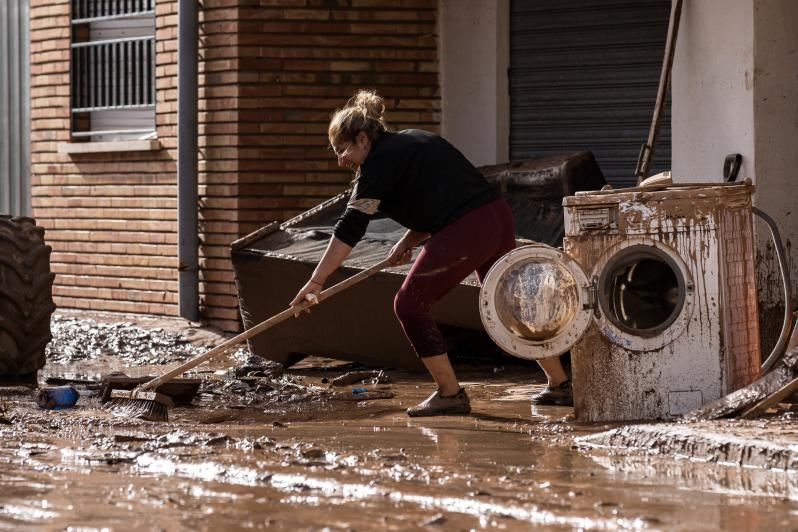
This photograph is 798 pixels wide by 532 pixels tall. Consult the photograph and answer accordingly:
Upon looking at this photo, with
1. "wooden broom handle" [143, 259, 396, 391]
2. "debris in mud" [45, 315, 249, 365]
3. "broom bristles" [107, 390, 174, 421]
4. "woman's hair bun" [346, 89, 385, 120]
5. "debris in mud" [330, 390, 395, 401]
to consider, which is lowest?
"debris in mud" [330, 390, 395, 401]

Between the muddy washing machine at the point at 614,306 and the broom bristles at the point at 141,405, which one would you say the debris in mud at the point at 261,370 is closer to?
the broom bristles at the point at 141,405

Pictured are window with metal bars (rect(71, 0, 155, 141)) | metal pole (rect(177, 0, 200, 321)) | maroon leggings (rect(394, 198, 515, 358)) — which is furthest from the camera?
window with metal bars (rect(71, 0, 155, 141))

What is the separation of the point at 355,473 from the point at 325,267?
189 centimetres

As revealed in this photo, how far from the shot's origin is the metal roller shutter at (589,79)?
11141 millimetres

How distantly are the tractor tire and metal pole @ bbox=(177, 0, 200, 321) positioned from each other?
10.2 ft

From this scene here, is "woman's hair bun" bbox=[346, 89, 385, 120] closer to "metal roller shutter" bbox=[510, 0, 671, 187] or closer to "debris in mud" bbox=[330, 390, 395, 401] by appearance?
"debris in mud" bbox=[330, 390, 395, 401]

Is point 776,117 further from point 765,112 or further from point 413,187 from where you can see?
point 413,187

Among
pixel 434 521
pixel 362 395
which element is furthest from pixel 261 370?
pixel 434 521

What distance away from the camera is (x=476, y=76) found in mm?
11977

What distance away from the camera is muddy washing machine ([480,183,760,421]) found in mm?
6738

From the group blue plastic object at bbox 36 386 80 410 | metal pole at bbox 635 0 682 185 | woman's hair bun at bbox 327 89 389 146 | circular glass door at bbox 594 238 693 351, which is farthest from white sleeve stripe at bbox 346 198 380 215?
metal pole at bbox 635 0 682 185

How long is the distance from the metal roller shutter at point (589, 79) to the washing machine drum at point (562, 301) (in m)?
4.09

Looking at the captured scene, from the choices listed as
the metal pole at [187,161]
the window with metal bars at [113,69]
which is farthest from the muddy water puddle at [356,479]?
the window with metal bars at [113,69]

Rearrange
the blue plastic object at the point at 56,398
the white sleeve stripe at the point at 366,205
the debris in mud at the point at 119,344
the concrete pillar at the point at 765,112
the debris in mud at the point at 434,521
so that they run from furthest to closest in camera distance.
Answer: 1. the debris in mud at the point at 119,344
2. the concrete pillar at the point at 765,112
3. the blue plastic object at the point at 56,398
4. the white sleeve stripe at the point at 366,205
5. the debris in mud at the point at 434,521
